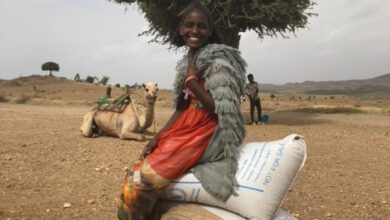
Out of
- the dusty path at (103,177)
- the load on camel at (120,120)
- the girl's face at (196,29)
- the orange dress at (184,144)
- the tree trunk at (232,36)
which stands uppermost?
the tree trunk at (232,36)

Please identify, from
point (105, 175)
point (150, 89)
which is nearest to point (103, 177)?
point (105, 175)

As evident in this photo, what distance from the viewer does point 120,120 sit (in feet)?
34.2

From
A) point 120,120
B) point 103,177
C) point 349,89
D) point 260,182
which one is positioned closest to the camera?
point 260,182

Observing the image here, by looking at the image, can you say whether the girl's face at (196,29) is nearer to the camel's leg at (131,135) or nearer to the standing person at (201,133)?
the standing person at (201,133)

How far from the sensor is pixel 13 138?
383 inches

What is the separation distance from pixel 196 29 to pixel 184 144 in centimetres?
72

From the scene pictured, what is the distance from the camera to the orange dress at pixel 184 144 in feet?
10.2

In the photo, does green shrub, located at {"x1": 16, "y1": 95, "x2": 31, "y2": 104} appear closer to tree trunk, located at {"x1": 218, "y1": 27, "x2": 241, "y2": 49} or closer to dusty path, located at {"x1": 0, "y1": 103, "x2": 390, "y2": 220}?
tree trunk, located at {"x1": 218, "y1": 27, "x2": 241, "y2": 49}

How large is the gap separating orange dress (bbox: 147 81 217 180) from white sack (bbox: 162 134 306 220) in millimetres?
103

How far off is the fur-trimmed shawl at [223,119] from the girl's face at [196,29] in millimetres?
100

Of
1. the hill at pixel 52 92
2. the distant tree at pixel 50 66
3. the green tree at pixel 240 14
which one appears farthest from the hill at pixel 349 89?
the green tree at pixel 240 14

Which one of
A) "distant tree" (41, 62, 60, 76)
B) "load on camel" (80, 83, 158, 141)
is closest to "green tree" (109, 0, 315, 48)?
"load on camel" (80, 83, 158, 141)

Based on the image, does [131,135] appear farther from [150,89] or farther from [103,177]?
[103,177]

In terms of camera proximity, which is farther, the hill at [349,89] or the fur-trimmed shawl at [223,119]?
the hill at [349,89]
